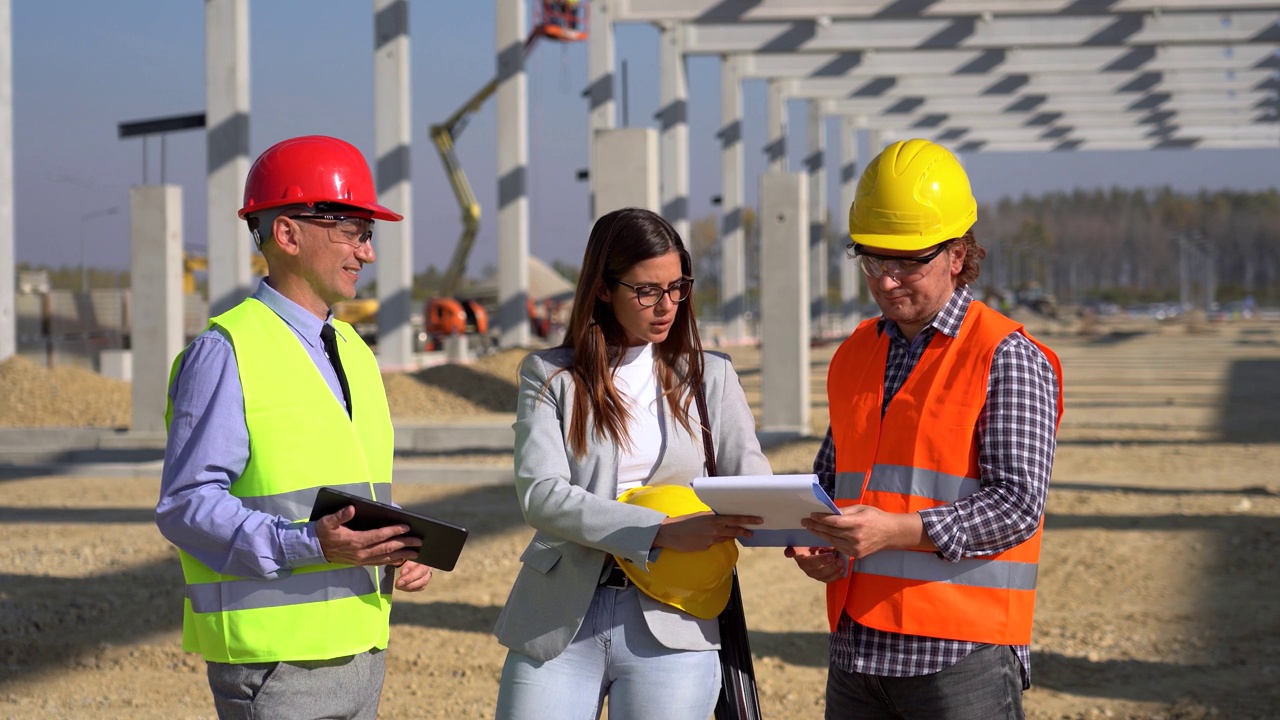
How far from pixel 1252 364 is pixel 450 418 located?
2061cm

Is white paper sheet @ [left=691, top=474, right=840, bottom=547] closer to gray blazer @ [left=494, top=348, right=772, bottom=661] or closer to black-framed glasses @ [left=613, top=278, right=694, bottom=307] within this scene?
gray blazer @ [left=494, top=348, right=772, bottom=661]

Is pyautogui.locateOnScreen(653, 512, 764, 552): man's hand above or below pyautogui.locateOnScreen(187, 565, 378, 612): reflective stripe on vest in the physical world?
above

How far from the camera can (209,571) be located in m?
2.46

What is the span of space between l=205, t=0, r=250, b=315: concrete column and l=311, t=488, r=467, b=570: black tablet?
1269cm

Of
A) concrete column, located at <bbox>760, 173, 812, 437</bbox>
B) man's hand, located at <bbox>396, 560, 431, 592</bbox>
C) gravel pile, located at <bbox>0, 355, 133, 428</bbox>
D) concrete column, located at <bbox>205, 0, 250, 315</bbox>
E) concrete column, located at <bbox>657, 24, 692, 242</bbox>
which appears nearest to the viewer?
man's hand, located at <bbox>396, 560, 431, 592</bbox>

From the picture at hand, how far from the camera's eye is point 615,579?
2744 mm

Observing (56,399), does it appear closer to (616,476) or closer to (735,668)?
(616,476)

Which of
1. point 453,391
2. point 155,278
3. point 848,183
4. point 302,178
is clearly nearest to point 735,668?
point 302,178

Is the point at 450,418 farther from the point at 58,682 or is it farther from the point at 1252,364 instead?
the point at 1252,364

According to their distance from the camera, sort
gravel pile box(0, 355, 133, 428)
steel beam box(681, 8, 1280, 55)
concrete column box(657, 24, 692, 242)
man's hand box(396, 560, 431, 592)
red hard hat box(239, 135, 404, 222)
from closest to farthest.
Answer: red hard hat box(239, 135, 404, 222), man's hand box(396, 560, 431, 592), gravel pile box(0, 355, 133, 428), steel beam box(681, 8, 1280, 55), concrete column box(657, 24, 692, 242)

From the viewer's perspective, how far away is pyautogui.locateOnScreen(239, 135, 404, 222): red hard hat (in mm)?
2586

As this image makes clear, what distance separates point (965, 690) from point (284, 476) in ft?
4.81

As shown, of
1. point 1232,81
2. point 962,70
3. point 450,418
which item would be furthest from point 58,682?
point 1232,81

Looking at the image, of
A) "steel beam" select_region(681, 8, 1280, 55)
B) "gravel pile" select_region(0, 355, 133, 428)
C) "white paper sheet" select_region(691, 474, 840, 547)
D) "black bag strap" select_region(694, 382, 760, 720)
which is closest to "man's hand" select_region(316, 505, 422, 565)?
"white paper sheet" select_region(691, 474, 840, 547)
